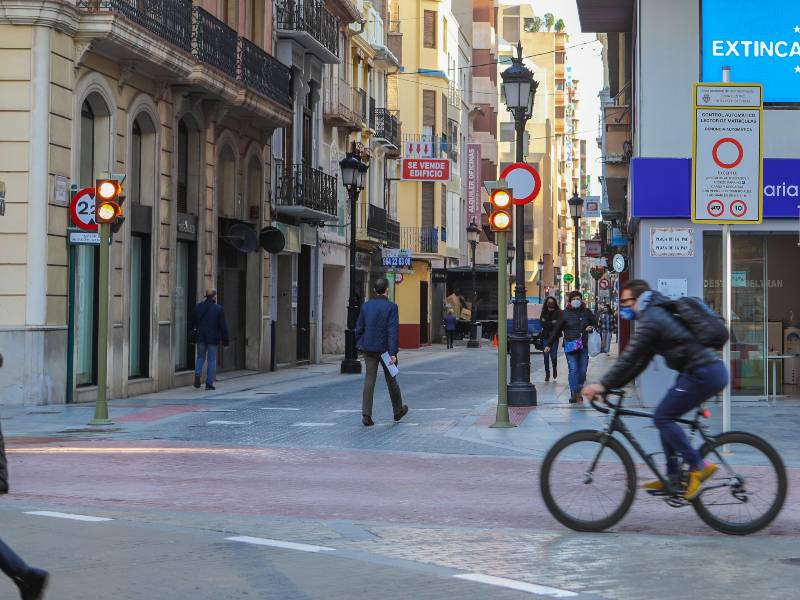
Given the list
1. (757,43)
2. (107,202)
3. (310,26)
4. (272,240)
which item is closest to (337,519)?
(107,202)

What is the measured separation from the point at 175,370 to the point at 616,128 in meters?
10.6

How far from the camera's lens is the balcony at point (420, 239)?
201ft

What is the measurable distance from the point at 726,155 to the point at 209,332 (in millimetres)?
14039

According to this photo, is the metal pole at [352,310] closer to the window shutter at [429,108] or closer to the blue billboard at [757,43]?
the blue billboard at [757,43]

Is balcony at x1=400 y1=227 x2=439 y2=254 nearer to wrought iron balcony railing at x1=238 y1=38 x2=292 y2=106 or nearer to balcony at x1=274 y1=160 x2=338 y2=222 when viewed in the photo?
balcony at x1=274 y1=160 x2=338 y2=222

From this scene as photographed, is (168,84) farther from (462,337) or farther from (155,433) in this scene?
(462,337)

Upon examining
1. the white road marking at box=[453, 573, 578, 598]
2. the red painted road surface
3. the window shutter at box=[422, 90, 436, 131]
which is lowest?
the red painted road surface

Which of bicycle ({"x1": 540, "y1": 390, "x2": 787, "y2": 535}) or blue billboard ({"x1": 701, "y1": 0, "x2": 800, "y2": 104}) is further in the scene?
blue billboard ({"x1": 701, "y1": 0, "x2": 800, "y2": 104})

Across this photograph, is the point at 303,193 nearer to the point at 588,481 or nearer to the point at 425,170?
the point at 425,170

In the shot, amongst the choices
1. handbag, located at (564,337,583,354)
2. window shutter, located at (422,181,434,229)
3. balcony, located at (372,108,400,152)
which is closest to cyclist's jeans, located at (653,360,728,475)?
handbag, located at (564,337,583,354)

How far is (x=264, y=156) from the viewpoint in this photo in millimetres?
34375

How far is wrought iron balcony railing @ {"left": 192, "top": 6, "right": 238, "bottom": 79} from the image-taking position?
1060 inches

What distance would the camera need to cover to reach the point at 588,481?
9508mm

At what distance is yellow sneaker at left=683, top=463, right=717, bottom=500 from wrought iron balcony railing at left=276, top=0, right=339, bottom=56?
28.3 m
